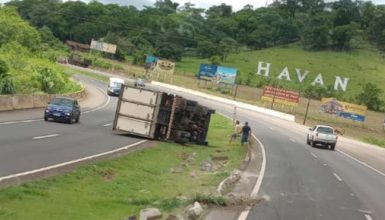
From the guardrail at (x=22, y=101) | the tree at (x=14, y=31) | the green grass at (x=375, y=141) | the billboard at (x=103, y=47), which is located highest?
the tree at (x=14, y=31)

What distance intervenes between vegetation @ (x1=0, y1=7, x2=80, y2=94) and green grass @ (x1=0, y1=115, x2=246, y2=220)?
74.4ft

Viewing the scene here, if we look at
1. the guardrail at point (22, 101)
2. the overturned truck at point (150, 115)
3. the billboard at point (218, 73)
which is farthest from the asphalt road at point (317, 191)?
the billboard at point (218, 73)

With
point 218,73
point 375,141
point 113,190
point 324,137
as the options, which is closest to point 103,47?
point 218,73

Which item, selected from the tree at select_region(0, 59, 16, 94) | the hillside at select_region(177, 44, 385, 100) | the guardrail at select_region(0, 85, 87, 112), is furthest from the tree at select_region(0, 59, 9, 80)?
the hillside at select_region(177, 44, 385, 100)

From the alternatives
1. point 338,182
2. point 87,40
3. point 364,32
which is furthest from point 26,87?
point 364,32

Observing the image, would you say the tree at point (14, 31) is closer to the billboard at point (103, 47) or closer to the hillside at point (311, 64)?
the hillside at point (311, 64)

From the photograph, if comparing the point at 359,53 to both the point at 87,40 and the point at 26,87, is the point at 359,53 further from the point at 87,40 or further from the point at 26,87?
the point at 26,87

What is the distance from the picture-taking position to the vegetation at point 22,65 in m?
45.8

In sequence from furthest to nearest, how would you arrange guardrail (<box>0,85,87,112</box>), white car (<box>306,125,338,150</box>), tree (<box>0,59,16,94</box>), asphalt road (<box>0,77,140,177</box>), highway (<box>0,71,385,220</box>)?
white car (<box>306,125,338,150</box>) < tree (<box>0,59,16,94</box>) < guardrail (<box>0,85,87,112</box>) < asphalt road (<box>0,77,140,177</box>) < highway (<box>0,71,385,220</box>)

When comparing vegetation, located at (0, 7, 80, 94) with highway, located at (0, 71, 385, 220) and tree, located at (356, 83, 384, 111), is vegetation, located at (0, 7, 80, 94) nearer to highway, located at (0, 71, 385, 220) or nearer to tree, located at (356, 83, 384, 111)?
highway, located at (0, 71, 385, 220)

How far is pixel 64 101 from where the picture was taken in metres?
36.8

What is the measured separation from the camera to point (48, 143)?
23.0 metres

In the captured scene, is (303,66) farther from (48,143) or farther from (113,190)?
(113,190)

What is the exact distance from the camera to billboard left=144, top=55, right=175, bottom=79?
Result: 4429 inches
